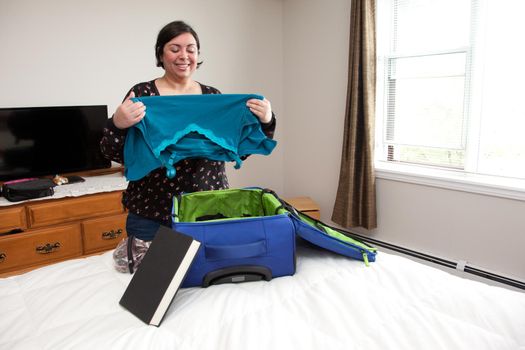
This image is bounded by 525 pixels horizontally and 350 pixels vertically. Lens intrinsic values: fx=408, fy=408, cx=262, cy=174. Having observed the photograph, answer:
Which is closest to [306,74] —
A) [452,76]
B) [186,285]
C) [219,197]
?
[452,76]

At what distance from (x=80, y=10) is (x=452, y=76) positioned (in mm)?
2648

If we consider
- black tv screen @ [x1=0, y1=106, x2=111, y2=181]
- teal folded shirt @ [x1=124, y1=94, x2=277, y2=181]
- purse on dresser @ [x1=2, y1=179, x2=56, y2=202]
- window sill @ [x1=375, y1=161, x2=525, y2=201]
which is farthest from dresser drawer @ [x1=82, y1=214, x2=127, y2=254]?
window sill @ [x1=375, y1=161, x2=525, y2=201]

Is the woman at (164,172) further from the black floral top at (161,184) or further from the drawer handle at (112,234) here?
the drawer handle at (112,234)

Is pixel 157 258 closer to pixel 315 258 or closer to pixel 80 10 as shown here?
pixel 315 258

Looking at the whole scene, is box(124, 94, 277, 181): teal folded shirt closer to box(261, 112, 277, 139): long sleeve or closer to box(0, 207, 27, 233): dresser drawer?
box(261, 112, 277, 139): long sleeve

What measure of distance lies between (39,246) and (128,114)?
63.8 inches

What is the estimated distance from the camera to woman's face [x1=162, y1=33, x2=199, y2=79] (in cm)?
160

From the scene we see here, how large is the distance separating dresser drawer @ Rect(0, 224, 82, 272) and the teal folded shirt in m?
1.38

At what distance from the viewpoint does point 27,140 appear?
272cm

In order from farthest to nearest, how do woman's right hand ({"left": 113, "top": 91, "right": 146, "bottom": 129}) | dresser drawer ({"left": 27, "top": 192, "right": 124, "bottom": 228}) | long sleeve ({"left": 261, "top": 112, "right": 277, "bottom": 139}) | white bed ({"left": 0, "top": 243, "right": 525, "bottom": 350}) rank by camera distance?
dresser drawer ({"left": 27, "top": 192, "right": 124, "bottom": 228}), long sleeve ({"left": 261, "top": 112, "right": 277, "bottom": 139}), woman's right hand ({"left": 113, "top": 91, "right": 146, "bottom": 129}), white bed ({"left": 0, "top": 243, "right": 525, "bottom": 350})

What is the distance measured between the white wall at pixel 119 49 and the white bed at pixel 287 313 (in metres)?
2.00

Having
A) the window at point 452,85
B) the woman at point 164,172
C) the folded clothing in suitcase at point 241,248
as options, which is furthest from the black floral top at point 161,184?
the window at point 452,85

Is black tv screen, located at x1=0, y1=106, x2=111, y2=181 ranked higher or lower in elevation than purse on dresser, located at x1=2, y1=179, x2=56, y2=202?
higher

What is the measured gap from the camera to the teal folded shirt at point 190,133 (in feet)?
4.94
